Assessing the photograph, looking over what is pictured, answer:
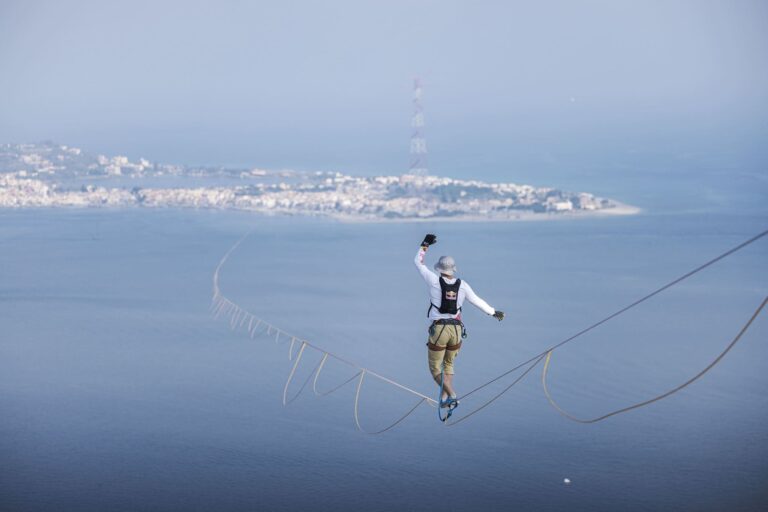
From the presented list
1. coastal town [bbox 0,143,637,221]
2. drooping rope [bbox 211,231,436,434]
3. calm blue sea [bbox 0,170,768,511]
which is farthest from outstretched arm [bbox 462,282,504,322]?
coastal town [bbox 0,143,637,221]

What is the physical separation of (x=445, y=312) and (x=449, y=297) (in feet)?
0.59

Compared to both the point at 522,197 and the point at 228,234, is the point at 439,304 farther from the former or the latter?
the point at 522,197

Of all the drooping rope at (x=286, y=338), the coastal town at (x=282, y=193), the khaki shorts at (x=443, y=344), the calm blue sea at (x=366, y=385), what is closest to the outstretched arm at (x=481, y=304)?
the khaki shorts at (x=443, y=344)

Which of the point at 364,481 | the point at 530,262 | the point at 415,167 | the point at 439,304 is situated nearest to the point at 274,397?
the point at 364,481

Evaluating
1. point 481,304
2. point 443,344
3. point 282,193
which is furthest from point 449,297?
point 282,193

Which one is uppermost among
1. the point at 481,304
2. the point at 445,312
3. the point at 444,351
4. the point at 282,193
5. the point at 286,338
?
the point at 282,193

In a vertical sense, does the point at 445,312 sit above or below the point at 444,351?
above

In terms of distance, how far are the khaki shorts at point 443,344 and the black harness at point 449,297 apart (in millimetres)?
153

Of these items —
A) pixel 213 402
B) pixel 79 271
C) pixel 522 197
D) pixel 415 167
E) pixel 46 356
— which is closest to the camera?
pixel 213 402

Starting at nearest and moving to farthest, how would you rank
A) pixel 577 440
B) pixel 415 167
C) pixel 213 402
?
pixel 577 440
pixel 213 402
pixel 415 167

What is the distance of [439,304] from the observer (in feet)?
27.2

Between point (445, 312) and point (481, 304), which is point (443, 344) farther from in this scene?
point (481, 304)

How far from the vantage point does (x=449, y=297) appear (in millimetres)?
8219

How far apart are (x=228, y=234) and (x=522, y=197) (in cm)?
2168
